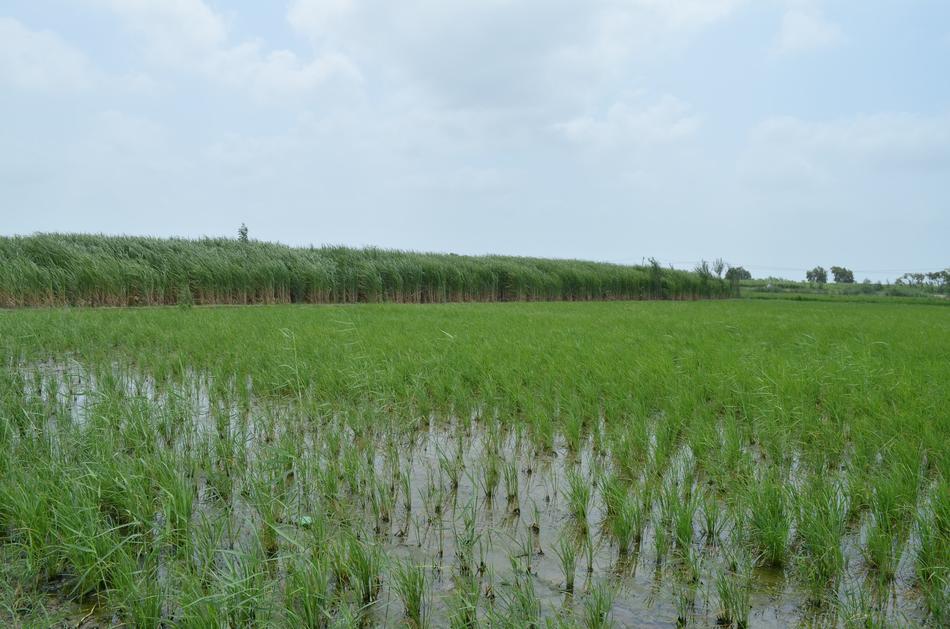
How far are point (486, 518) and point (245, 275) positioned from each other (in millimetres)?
14007

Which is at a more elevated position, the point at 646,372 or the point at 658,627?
the point at 646,372

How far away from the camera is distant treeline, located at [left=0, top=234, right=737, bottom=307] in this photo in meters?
12.7

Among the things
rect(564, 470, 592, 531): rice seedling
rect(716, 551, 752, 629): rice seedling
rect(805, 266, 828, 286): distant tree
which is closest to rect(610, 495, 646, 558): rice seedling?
rect(564, 470, 592, 531): rice seedling

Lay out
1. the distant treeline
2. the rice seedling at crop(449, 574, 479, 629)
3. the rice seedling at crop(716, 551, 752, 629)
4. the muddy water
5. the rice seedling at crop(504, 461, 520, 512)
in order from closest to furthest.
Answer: the rice seedling at crop(449, 574, 479, 629)
the rice seedling at crop(716, 551, 752, 629)
the muddy water
the rice seedling at crop(504, 461, 520, 512)
the distant treeline

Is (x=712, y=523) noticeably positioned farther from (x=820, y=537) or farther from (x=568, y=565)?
Result: (x=568, y=565)

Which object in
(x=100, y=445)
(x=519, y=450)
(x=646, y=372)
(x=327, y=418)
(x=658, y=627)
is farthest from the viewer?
(x=646, y=372)

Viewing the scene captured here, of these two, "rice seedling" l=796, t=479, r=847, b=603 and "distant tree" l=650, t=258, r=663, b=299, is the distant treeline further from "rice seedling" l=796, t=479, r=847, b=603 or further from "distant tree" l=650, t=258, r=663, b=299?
"rice seedling" l=796, t=479, r=847, b=603

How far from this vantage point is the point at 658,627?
1754 mm

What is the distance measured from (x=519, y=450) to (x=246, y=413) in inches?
76.2

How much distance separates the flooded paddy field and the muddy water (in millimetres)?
12

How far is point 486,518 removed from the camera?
247 cm

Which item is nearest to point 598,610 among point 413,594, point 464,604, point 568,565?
point 568,565

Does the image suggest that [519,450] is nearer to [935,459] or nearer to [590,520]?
[590,520]

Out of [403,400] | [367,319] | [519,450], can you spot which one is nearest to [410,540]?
[519,450]
